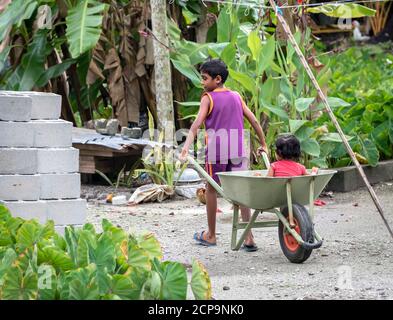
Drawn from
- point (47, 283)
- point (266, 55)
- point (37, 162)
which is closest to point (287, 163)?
point (37, 162)

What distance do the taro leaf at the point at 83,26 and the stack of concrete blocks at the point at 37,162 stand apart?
3.00 m

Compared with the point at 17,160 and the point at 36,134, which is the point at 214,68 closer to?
the point at 36,134

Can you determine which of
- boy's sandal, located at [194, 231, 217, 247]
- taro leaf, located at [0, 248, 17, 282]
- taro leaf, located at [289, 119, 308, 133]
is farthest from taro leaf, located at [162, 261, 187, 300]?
taro leaf, located at [289, 119, 308, 133]

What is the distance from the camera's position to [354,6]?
33.9 ft

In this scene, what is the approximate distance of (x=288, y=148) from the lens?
265 inches

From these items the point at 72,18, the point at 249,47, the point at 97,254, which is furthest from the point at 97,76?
Answer: the point at 97,254

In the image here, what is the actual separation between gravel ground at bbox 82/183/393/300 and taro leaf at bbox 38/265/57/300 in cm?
114

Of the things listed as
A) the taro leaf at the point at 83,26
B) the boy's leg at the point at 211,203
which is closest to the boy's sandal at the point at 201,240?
the boy's leg at the point at 211,203

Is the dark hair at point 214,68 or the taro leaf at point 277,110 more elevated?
the dark hair at point 214,68

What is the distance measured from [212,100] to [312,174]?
996mm

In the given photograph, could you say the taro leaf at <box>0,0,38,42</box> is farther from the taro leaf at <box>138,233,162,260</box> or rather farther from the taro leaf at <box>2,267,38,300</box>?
the taro leaf at <box>2,267,38,300</box>

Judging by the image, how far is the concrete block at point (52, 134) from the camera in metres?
6.50

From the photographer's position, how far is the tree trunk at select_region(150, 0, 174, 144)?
9938mm

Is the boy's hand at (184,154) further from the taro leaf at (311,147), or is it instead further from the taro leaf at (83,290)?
the taro leaf at (83,290)
